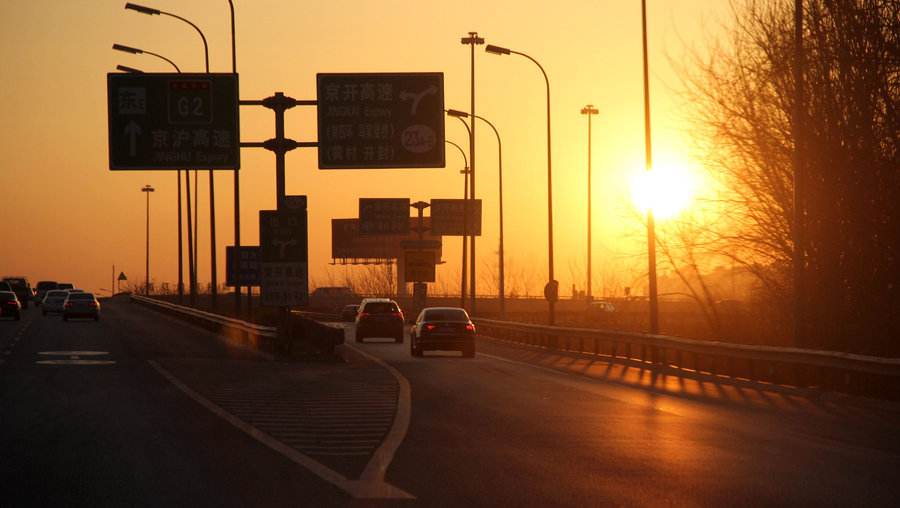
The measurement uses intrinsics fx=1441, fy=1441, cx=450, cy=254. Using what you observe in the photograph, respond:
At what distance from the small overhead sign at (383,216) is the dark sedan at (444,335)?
48938 millimetres

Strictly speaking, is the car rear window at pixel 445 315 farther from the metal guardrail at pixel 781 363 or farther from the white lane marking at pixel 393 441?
the white lane marking at pixel 393 441

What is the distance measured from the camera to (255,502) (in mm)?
10945

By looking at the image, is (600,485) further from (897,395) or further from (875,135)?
(875,135)

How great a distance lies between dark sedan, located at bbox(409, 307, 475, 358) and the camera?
1594 inches

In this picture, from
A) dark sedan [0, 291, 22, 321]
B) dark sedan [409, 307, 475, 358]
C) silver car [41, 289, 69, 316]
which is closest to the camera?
dark sedan [409, 307, 475, 358]

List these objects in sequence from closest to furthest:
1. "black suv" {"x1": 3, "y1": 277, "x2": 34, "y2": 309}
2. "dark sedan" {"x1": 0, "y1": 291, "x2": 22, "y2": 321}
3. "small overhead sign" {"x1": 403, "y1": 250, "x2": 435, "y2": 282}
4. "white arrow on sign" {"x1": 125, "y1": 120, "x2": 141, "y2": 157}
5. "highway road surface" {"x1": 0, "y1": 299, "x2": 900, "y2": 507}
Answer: "highway road surface" {"x1": 0, "y1": 299, "x2": 900, "y2": 507} → "white arrow on sign" {"x1": 125, "y1": 120, "x2": 141, "y2": 157} → "dark sedan" {"x1": 0, "y1": 291, "x2": 22, "y2": 321} → "small overhead sign" {"x1": 403, "y1": 250, "x2": 435, "y2": 282} → "black suv" {"x1": 3, "y1": 277, "x2": 34, "y2": 309}

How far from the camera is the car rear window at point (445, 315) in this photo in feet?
135

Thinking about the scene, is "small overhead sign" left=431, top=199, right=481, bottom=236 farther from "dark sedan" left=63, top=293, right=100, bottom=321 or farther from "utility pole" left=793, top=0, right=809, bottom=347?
"utility pole" left=793, top=0, right=809, bottom=347

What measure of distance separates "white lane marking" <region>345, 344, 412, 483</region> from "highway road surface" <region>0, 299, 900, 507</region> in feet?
0.10

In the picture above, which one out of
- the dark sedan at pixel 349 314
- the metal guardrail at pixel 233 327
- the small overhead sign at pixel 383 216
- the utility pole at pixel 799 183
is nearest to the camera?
the utility pole at pixel 799 183

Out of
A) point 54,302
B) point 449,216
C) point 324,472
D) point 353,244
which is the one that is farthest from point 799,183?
point 353,244

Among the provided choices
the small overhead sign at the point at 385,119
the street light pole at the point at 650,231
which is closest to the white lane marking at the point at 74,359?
the small overhead sign at the point at 385,119

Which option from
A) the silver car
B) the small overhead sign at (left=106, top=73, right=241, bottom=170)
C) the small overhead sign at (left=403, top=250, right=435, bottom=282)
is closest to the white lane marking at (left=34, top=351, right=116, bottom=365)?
the small overhead sign at (left=106, top=73, right=241, bottom=170)

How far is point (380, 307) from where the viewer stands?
53.7 meters
